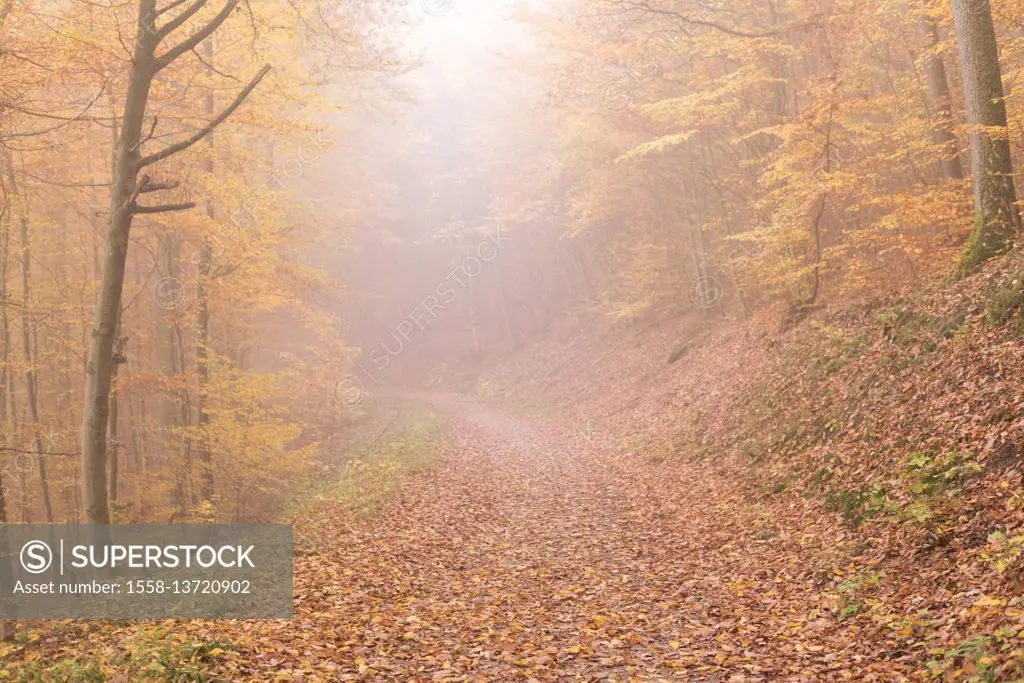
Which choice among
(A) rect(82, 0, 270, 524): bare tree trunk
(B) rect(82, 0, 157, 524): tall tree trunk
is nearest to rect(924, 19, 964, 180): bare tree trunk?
(A) rect(82, 0, 270, 524): bare tree trunk

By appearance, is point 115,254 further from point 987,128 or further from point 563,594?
point 987,128

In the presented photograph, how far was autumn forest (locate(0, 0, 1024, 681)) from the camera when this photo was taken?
19.5 ft

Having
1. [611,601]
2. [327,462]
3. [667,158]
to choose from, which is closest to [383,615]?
[611,601]

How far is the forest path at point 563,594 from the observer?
5.48m

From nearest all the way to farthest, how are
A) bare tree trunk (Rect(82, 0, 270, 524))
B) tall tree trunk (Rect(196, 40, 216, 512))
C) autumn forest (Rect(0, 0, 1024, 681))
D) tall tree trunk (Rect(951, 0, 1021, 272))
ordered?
autumn forest (Rect(0, 0, 1024, 681)) → bare tree trunk (Rect(82, 0, 270, 524)) → tall tree trunk (Rect(951, 0, 1021, 272)) → tall tree trunk (Rect(196, 40, 216, 512))

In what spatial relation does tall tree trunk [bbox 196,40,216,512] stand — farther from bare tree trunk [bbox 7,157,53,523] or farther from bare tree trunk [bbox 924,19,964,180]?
bare tree trunk [bbox 924,19,964,180]

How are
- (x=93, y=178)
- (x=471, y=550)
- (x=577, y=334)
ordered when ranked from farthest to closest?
(x=577, y=334) < (x=93, y=178) < (x=471, y=550)

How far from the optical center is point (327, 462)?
64.0 feet

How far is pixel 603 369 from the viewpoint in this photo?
86.4 feet

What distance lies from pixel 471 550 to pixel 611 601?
2774mm

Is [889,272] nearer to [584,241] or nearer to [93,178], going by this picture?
[93,178]

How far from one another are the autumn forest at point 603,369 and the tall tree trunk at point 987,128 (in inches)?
1.6

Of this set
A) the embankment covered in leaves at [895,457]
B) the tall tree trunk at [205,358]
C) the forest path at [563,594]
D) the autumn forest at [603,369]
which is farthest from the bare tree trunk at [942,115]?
the tall tree trunk at [205,358]

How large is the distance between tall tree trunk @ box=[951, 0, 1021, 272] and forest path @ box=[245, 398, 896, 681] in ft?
16.2
